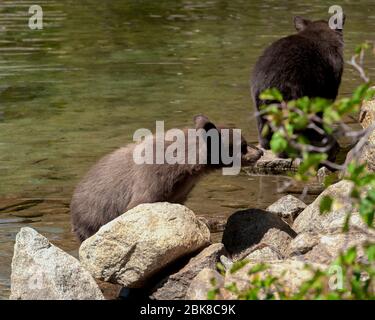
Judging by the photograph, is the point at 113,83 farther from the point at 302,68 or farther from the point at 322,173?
the point at 322,173

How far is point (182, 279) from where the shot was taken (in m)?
5.77

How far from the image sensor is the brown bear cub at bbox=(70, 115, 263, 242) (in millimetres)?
6383

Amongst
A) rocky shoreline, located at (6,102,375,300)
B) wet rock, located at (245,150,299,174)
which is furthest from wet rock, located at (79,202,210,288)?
wet rock, located at (245,150,299,174)

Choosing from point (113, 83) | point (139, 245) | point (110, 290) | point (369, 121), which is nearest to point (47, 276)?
point (139, 245)

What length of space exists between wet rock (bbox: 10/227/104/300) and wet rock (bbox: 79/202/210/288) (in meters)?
0.21

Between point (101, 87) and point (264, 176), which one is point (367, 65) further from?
point (264, 176)

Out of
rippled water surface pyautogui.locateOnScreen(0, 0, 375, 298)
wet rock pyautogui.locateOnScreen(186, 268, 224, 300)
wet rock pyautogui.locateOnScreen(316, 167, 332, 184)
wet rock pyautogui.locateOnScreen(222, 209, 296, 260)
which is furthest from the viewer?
wet rock pyautogui.locateOnScreen(316, 167, 332, 184)

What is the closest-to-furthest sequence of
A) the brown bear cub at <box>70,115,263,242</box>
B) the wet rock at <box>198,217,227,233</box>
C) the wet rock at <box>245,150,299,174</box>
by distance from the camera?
the brown bear cub at <box>70,115,263,242</box>, the wet rock at <box>198,217,227,233</box>, the wet rock at <box>245,150,299,174</box>

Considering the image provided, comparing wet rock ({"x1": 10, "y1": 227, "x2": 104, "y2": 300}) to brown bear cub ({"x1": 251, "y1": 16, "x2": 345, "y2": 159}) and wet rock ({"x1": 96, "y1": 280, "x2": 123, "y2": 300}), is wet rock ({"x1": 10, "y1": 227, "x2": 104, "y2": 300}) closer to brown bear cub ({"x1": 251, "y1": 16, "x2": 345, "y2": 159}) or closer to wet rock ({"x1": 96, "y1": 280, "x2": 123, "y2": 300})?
wet rock ({"x1": 96, "y1": 280, "x2": 123, "y2": 300})

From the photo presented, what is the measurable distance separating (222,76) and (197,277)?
797 centimetres

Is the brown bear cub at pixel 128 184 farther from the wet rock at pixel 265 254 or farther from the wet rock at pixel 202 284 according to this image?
the wet rock at pixel 202 284

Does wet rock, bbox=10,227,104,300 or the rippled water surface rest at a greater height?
wet rock, bbox=10,227,104,300
